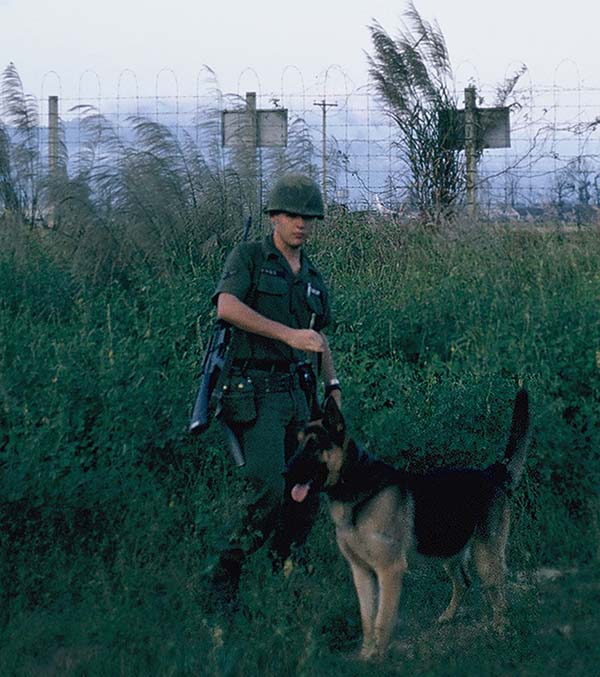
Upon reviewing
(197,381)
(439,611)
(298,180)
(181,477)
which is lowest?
(439,611)

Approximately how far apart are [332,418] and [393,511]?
0.54 metres

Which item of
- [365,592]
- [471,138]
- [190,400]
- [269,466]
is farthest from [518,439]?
[471,138]

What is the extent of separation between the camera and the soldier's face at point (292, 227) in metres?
5.45

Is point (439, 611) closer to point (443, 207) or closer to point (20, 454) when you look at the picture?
point (20, 454)

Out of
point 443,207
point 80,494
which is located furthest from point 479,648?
point 443,207

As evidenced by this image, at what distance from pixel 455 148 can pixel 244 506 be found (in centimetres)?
717

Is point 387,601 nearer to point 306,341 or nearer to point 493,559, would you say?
point 493,559

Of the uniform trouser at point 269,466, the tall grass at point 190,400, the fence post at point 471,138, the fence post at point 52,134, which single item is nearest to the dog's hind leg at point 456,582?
the tall grass at point 190,400

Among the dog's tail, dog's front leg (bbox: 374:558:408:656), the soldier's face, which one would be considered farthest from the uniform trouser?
the dog's tail

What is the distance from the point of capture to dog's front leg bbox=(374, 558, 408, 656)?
508 centimetres

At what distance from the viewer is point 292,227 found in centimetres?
546

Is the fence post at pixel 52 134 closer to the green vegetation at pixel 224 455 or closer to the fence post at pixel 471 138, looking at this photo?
the green vegetation at pixel 224 455

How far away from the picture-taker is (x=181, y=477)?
6.46m

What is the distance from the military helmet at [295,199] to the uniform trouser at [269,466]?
0.78 meters
